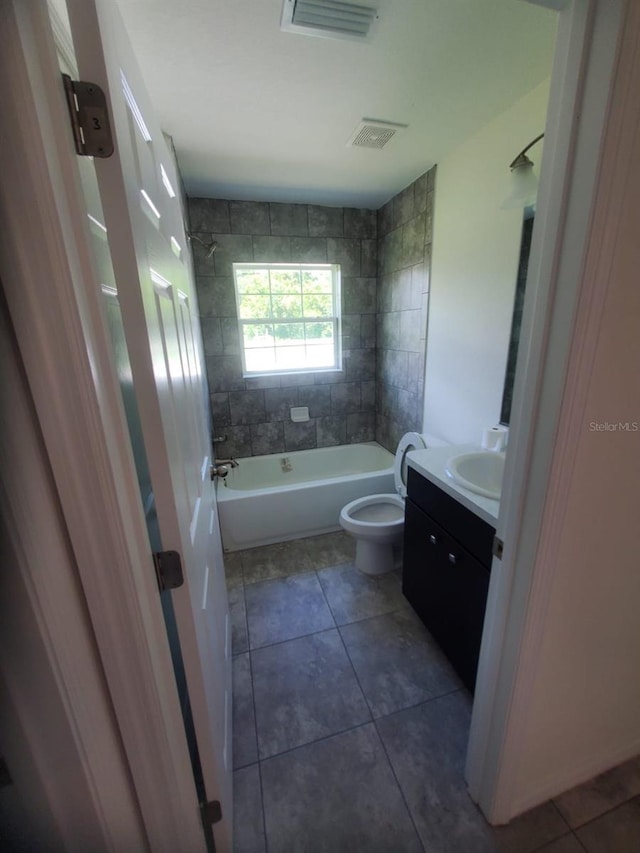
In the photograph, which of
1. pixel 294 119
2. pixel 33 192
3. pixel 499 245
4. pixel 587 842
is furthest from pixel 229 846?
pixel 294 119

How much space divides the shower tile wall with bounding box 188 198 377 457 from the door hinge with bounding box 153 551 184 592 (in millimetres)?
2363

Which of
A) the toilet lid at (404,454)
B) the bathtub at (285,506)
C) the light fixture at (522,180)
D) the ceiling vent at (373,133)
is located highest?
the ceiling vent at (373,133)

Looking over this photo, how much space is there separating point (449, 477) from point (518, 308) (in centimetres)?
95

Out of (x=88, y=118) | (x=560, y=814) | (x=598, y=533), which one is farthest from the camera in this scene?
(x=560, y=814)

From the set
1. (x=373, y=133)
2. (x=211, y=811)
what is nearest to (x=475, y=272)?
(x=373, y=133)

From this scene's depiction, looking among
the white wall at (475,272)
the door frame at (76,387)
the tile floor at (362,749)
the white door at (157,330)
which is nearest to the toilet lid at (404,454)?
the white wall at (475,272)

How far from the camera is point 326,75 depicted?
135 cm

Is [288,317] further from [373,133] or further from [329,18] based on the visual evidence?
[329,18]

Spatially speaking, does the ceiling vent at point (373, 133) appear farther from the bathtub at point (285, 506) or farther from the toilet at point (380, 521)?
the bathtub at point (285, 506)

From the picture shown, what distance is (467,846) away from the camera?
1.00 metres

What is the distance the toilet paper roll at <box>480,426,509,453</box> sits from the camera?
1.65 m

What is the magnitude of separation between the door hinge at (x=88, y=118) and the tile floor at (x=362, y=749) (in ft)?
5.71

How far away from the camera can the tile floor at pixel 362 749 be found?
3.37 ft

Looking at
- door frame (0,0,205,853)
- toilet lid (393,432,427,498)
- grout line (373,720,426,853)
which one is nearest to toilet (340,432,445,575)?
toilet lid (393,432,427,498)
